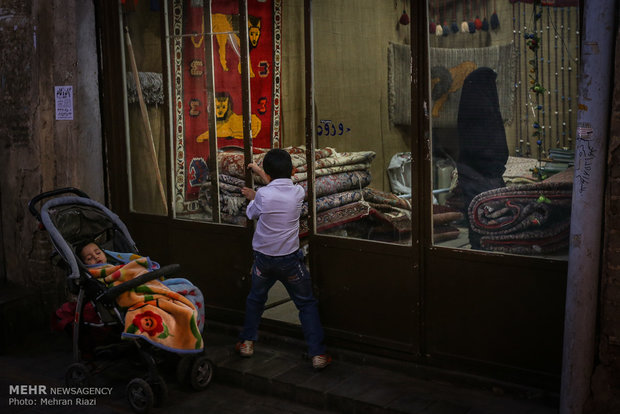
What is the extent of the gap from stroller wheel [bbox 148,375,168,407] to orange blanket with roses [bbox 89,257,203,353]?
0.34 meters

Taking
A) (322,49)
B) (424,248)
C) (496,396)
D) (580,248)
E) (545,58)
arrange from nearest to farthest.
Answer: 1. (580,248)
2. (545,58)
3. (496,396)
4. (424,248)
5. (322,49)

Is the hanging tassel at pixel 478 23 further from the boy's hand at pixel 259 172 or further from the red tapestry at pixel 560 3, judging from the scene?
the boy's hand at pixel 259 172

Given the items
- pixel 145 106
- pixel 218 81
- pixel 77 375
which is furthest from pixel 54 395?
pixel 218 81

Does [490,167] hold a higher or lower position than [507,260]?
higher

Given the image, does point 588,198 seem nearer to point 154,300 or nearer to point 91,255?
point 154,300

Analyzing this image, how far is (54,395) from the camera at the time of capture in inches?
223

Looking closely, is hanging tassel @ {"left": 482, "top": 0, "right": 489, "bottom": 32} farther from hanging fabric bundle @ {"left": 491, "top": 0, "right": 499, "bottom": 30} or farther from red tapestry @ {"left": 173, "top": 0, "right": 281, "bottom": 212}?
red tapestry @ {"left": 173, "top": 0, "right": 281, "bottom": 212}

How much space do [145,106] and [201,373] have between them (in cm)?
298

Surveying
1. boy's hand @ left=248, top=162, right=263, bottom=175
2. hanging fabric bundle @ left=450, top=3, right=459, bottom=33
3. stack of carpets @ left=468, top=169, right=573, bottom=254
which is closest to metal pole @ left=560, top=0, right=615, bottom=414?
stack of carpets @ left=468, top=169, right=573, bottom=254

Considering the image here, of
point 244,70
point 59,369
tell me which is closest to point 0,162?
point 59,369

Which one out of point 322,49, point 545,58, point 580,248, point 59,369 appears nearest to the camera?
point 580,248

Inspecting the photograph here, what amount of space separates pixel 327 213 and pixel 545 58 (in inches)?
87.2

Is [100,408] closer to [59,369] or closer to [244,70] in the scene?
[59,369]

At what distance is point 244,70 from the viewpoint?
20.9 feet
